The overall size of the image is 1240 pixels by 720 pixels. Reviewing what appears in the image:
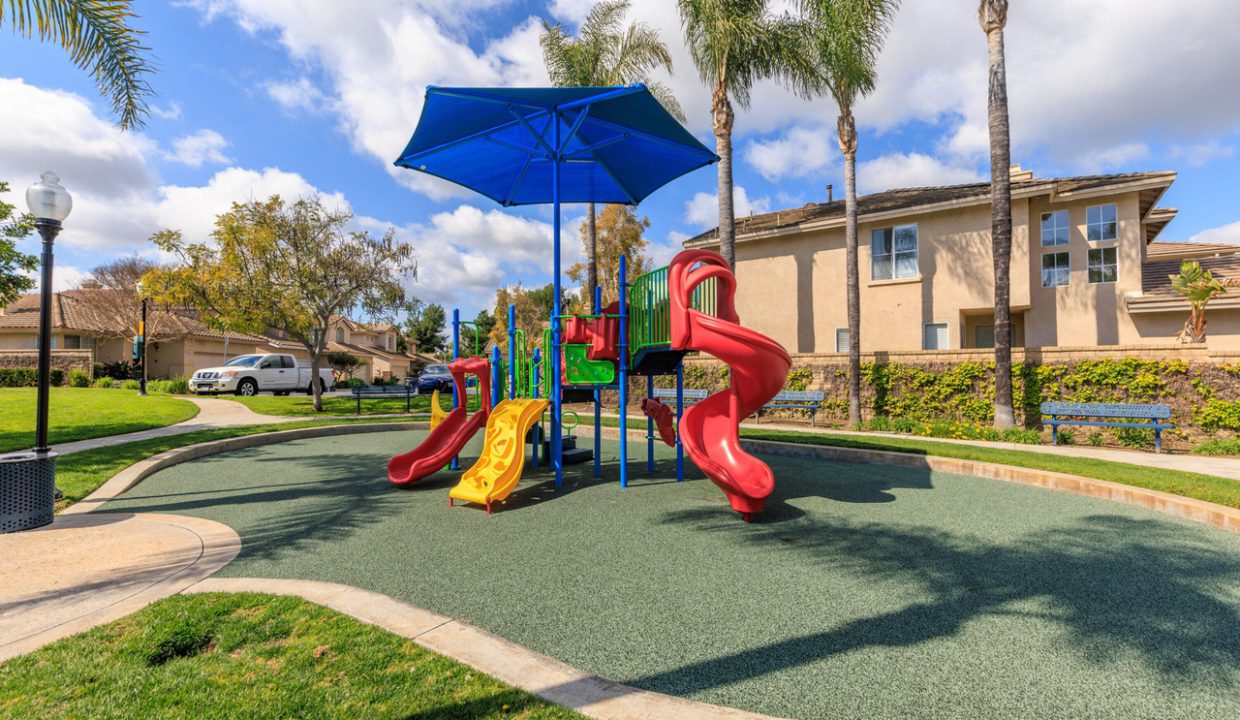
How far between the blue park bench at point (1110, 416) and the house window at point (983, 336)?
6.55m

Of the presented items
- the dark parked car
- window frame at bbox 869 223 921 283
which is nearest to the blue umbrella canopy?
window frame at bbox 869 223 921 283

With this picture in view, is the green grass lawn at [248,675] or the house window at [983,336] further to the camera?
the house window at [983,336]

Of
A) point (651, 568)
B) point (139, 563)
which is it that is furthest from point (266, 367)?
point (651, 568)

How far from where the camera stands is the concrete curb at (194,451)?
256 inches

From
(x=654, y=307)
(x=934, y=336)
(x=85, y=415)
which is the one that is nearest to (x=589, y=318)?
(x=654, y=307)

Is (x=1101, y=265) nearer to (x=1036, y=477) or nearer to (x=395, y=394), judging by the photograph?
(x=1036, y=477)

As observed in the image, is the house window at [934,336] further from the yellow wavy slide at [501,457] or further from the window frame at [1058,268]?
the yellow wavy slide at [501,457]

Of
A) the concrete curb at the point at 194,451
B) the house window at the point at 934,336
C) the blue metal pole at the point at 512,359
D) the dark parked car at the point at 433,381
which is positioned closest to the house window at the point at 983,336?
the house window at the point at 934,336

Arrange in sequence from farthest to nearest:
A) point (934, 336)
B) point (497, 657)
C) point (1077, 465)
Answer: point (934, 336), point (1077, 465), point (497, 657)

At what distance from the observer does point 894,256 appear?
18.5 meters

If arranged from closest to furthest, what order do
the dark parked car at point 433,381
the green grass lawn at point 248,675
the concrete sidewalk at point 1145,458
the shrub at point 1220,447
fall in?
the green grass lawn at point 248,675 < the concrete sidewalk at point 1145,458 < the shrub at point 1220,447 < the dark parked car at point 433,381

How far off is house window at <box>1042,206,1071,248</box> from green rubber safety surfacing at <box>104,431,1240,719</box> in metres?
13.3

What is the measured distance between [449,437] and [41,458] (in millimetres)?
4195

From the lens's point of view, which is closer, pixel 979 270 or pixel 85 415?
pixel 85 415
